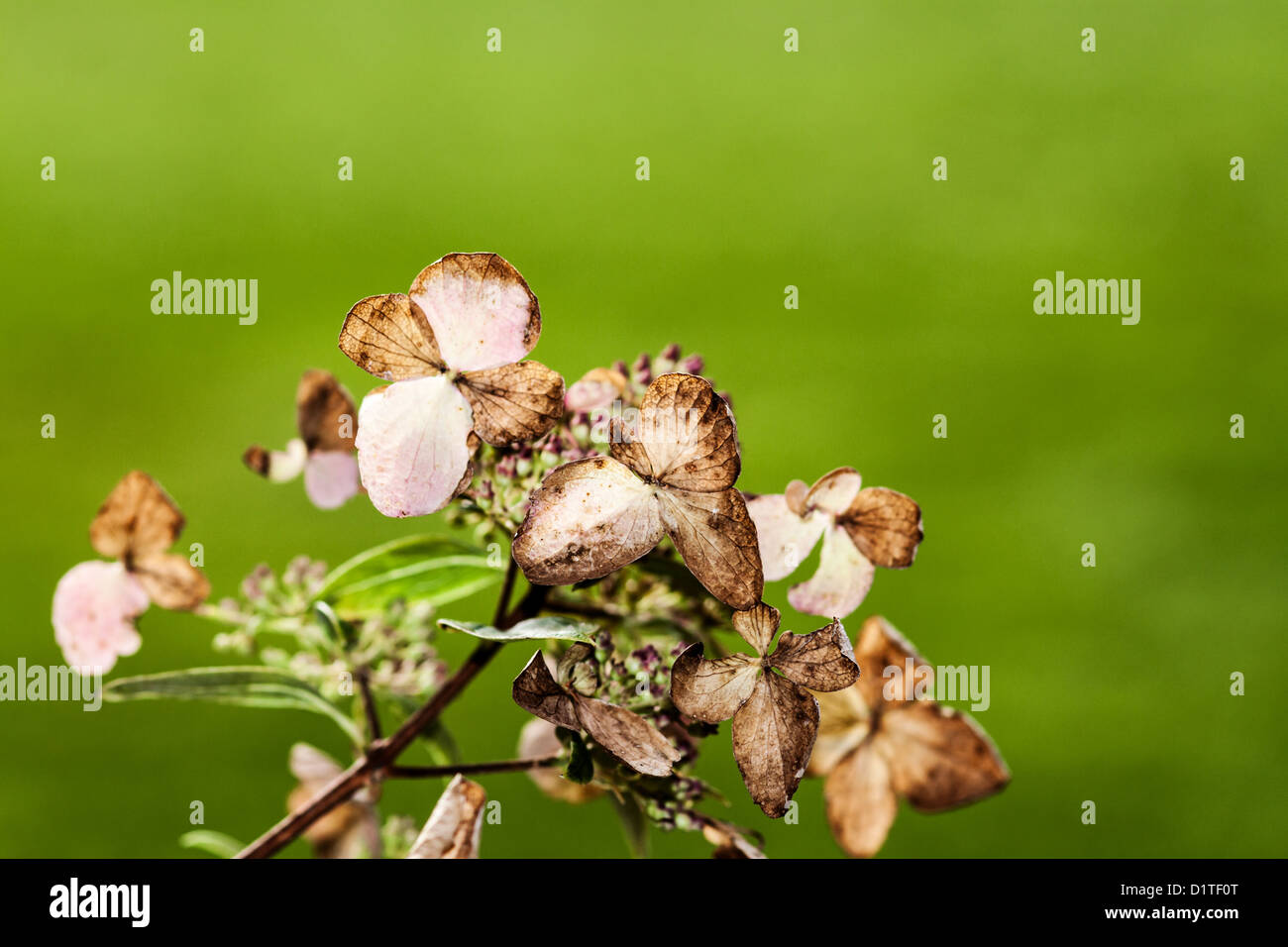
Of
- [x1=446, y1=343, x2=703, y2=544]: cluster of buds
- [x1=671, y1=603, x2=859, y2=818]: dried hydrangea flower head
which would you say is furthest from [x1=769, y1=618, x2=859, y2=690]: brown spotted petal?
[x1=446, y1=343, x2=703, y2=544]: cluster of buds

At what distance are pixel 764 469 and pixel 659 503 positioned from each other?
212 centimetres

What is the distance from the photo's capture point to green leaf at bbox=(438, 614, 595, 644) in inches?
14.7

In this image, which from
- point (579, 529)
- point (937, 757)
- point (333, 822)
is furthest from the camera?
point (333, 822)

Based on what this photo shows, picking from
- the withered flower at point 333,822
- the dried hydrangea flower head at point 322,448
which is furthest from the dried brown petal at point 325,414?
the withered flower at point 333,822

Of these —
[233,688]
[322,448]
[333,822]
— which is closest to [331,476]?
[322,448]

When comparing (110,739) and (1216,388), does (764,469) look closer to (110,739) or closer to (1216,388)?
(1216,388)

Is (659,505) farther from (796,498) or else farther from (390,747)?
(390,747)

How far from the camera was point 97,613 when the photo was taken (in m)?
0.51

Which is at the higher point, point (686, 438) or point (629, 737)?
point (686, 438)

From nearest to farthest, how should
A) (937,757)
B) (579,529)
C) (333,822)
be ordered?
(579,529)
(937,757)
(333,822)

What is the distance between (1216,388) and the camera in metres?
2.63

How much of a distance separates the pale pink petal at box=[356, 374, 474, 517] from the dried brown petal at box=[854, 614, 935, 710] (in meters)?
0.23

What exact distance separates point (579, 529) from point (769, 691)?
90 mm
